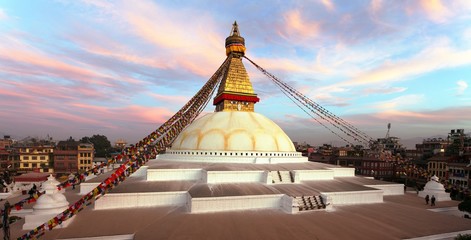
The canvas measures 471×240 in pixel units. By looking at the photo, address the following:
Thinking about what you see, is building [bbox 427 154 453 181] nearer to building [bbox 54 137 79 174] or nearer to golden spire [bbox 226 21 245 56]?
golden spire [bbox 226 21 245 56]

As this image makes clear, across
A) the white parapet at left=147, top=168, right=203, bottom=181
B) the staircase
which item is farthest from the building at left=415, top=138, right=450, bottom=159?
the white parapet at left=147, top=168, right=203, bottom=181

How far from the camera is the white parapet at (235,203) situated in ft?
35.1

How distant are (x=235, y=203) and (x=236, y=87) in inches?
467

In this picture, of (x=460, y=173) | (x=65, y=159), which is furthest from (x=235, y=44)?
(x=65, y=159)

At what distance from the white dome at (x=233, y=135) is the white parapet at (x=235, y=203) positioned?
6.29 meters

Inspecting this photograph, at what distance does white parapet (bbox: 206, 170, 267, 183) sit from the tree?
55.6 m

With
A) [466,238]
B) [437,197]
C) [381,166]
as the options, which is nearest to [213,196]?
[466,238]

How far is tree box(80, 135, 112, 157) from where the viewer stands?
201 ft

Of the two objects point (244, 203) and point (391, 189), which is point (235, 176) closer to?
point (244, 203)

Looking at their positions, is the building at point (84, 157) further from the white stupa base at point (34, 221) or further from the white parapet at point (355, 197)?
the white parapet at point (355, 197)

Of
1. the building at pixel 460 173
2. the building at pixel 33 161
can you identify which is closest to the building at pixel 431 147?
the building at pixel 460 173

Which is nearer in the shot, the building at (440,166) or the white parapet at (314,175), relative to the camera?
the white parapet at (314,175)

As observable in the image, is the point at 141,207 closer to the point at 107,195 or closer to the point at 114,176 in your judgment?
the point at 107,195

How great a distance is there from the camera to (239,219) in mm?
9938
